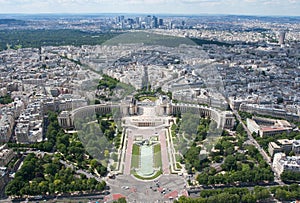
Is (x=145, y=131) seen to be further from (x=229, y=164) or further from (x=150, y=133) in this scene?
(x=229, y=164)

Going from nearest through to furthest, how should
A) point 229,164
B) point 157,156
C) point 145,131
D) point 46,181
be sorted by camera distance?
1. point 46,181
2. point 229,164
3. point 157,156
4. point 145,131

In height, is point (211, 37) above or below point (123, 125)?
above

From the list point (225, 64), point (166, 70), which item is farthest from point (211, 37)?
point (166, 70)

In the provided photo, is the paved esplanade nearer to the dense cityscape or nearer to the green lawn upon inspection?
the dense cityscape

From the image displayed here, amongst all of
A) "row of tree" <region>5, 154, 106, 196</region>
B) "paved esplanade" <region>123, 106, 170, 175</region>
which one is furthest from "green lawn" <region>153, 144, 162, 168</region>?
"row of tree" <region>5, 154, 106, 196</region>

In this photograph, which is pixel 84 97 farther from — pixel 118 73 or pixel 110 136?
pixel 118 73

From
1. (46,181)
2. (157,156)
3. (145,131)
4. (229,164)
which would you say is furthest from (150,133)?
(46,181)

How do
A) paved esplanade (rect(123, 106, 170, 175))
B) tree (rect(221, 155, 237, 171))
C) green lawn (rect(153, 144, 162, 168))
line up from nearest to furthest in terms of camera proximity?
1. tree (rect(221, 155, 237, 171))
2. green lawn (rect(153, 144, 162, 168))
3. paved esplanade (rect(123, 106, 170, 175))

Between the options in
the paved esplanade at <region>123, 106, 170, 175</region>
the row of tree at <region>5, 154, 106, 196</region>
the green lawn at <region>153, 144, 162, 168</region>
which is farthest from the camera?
the paved esplanade at <region>123, 106, 170, 175</region>

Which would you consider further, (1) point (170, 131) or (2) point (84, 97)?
(2) point (84, 97)
